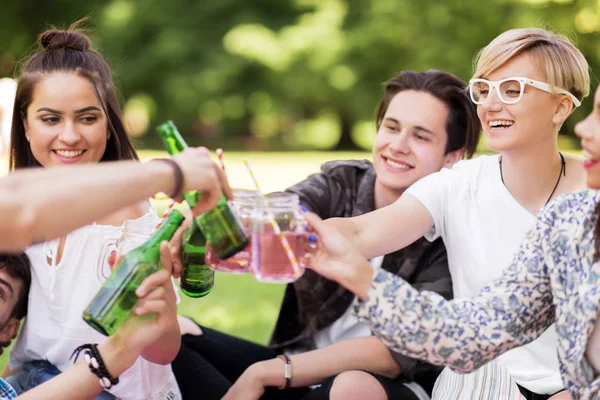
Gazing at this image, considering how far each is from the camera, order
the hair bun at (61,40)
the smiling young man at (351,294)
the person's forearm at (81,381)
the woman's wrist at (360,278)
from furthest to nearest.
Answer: the hair bun at (61,40) → the smiling young man at (351,294) → the person's forearm at (81,381) → the woman's wrist at (360,278)

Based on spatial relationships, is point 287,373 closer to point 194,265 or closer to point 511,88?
point 194,265

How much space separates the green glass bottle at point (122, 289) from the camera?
2.30m

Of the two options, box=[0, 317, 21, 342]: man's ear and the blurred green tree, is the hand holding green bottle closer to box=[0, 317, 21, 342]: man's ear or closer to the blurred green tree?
Answer: box=[0, 317, 21, 342]: man's ear

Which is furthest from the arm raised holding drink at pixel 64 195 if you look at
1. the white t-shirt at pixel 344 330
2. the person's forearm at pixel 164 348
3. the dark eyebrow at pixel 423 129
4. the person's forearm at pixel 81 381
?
the dark eyebrow at pixel 423 129

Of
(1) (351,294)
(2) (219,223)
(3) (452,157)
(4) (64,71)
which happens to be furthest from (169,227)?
(3) (452,157)

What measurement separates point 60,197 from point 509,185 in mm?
1969

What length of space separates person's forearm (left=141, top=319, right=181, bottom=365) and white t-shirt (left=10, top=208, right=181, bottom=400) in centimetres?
10

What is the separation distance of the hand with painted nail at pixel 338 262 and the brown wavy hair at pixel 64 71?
152 centimetres

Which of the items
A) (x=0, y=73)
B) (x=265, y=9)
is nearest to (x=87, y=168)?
(x=265, y=9)

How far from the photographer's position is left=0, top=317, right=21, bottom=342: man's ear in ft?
10.6

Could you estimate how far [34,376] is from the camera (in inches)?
124

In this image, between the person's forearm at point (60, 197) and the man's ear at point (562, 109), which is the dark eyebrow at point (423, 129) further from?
the person's forearm at point (60, 197)

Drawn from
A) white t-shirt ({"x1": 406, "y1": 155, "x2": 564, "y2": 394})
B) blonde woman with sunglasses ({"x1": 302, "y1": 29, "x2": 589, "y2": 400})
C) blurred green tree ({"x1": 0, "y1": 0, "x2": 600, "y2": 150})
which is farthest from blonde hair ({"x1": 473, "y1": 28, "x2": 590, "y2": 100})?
blurred green tree ({"x1": 0, "y1": 0, "x2": 600, "y2": 150})

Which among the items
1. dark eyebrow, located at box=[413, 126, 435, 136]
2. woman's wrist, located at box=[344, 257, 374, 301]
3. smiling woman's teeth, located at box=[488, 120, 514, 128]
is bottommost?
woman's wrist, located at box=[344, 257, 374, 301]
